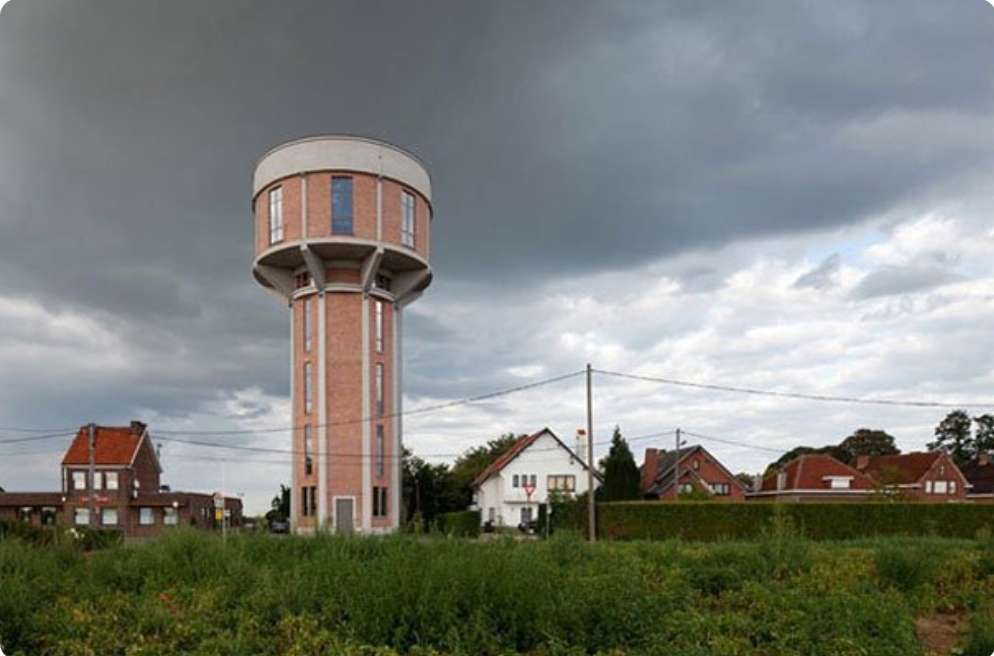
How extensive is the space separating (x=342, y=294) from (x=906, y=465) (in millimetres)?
40943

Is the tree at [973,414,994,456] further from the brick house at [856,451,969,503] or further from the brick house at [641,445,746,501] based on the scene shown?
the brick house at [641,445,746,501]

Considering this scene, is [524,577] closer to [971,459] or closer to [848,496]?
[848,496]

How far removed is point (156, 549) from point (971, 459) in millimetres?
71131

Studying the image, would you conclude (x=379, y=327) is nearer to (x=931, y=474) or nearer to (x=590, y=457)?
(x=590, y=457)

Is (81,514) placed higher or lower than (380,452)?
lower

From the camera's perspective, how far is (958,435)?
67.4 m

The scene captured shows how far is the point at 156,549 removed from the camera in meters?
8.51

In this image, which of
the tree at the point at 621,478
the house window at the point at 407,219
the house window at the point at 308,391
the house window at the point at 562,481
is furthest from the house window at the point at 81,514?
the tree at the point at 621,478

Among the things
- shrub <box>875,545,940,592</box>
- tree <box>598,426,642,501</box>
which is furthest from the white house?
shrub <box>875,545,940,592</box>

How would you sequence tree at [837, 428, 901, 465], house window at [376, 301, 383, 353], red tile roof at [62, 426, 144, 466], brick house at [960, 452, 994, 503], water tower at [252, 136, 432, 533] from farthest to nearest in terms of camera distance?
1. tree at [837, 428, 901, 465]
2. brick house at [960, 452, 994, 503]
3. red tile roof at [62, 426, 144, 466]
4. house window at [376, 301, 383, 353]
5. water tower at [252, 136, 432, 533]

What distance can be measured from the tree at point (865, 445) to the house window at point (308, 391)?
51.0 metres

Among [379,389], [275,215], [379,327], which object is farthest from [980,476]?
[275,215]

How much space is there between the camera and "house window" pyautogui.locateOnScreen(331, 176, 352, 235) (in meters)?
30.5

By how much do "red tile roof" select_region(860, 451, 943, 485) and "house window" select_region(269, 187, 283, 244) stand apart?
37.5 meters
